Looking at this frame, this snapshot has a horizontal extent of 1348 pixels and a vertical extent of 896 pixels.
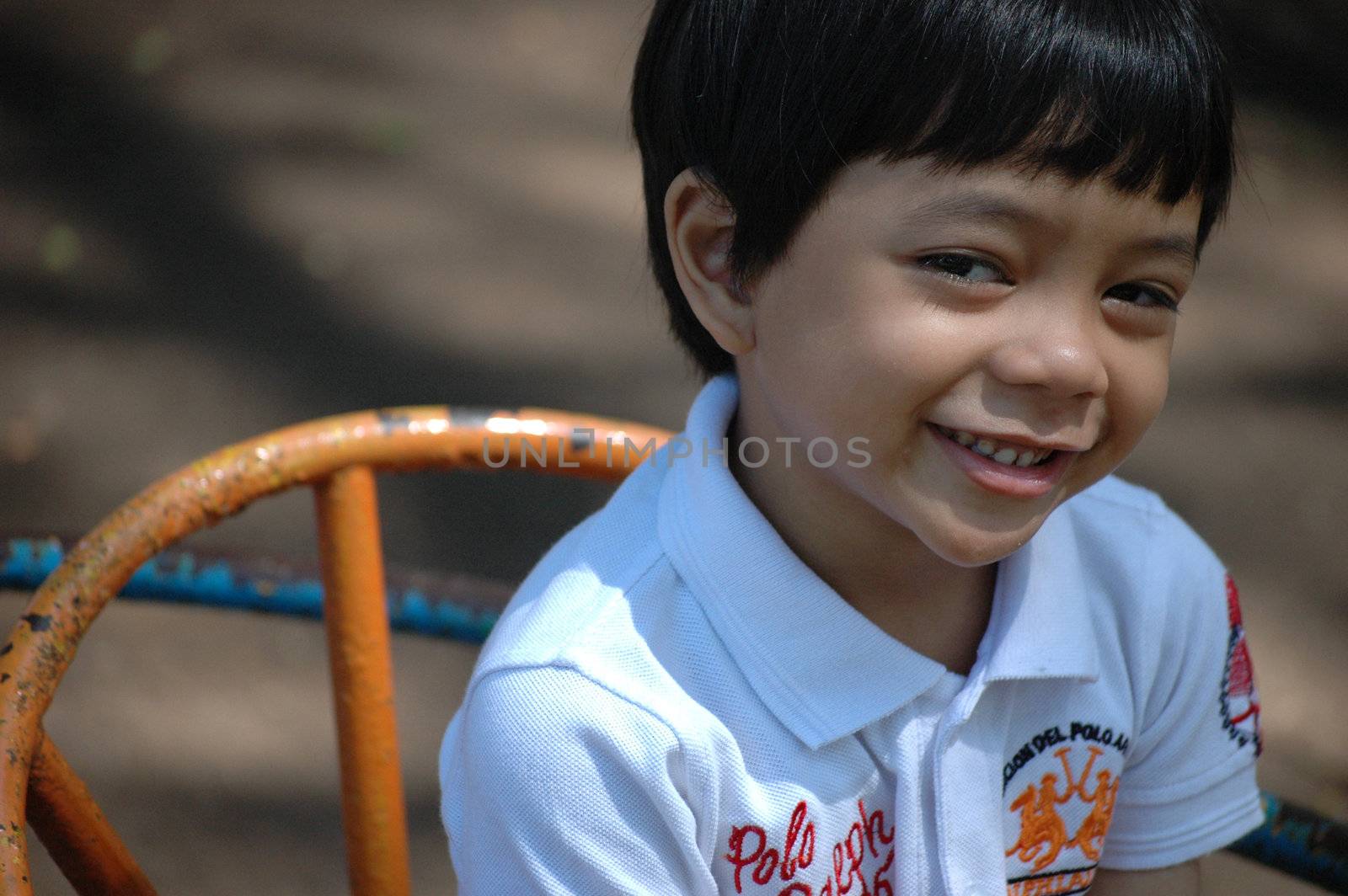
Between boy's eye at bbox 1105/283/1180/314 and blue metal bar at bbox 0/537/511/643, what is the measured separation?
15.8 inches

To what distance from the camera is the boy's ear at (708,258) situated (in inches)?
26.2

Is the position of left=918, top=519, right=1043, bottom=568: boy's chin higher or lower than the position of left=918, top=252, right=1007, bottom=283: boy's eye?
lower

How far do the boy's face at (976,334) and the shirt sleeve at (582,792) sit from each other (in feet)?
0.48

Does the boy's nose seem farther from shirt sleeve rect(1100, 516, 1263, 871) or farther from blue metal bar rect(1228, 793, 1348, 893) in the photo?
blue metal bar rect(1228, 793, 1348, 893)

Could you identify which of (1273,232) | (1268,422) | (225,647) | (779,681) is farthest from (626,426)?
(1273,232)

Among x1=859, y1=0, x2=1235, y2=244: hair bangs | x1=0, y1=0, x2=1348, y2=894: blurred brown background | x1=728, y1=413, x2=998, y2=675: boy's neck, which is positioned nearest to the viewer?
x1=859, y1=0, x2=1235, y2=244: hair bangs

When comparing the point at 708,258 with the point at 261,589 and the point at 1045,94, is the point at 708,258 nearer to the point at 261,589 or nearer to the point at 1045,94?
the point at 1045,94

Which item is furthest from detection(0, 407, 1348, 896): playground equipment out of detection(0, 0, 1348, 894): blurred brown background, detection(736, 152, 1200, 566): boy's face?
detection(0, 0, 1348, 894): blurred brown background

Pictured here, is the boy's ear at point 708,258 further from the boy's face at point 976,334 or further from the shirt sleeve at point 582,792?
the shirt sleeve at point 582,792

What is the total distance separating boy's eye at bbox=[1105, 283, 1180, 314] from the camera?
24.0 inches

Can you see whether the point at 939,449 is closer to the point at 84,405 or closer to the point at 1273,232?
the point at 84,405

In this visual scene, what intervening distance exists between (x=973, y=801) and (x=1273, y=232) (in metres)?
1.63

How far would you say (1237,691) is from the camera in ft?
2.62

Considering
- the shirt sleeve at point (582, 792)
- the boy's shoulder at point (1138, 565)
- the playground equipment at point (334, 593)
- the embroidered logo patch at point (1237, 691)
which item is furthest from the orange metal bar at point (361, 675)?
the embroidered logo patch at point (1237, 691)
